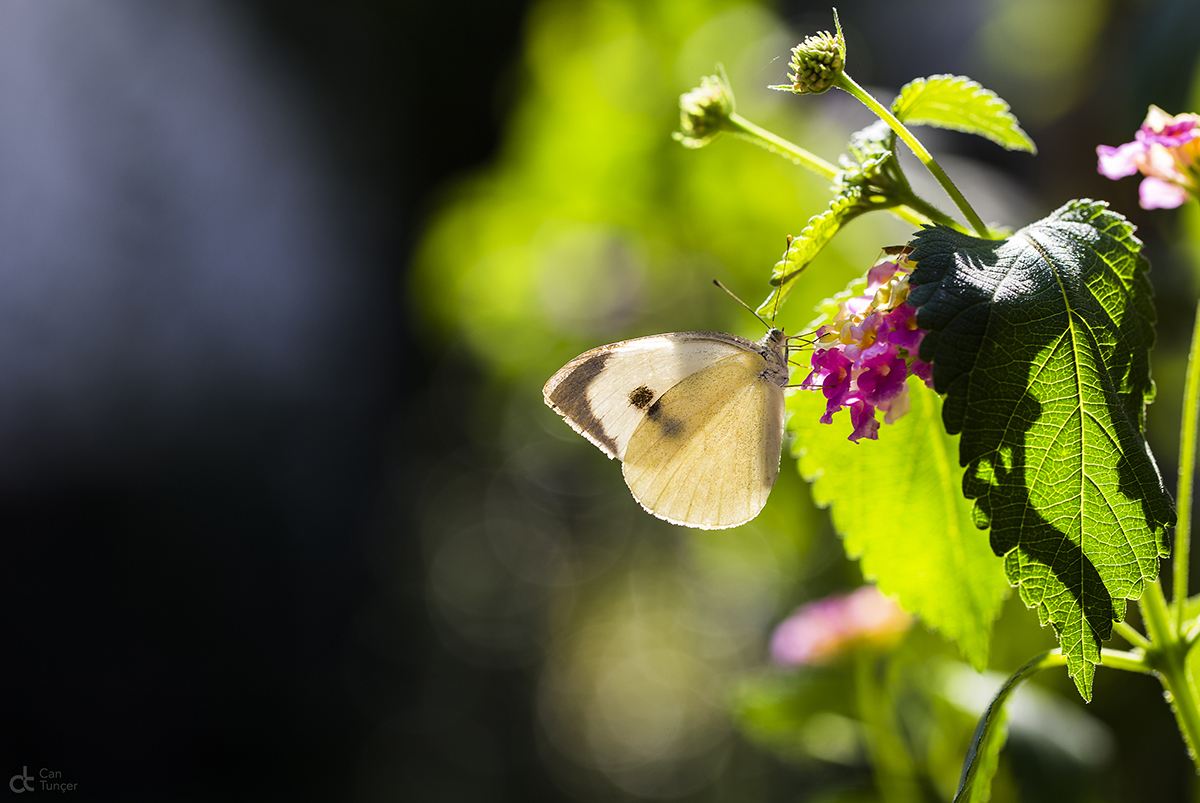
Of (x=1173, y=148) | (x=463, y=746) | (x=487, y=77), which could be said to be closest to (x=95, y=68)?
(x=487, y=77)

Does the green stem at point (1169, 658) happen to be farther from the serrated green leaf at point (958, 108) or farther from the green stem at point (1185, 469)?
the serrated green leaf at point (958, 108)

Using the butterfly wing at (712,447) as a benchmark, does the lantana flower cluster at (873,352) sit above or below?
above

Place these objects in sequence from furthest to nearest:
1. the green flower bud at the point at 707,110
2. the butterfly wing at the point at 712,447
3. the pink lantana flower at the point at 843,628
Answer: the pink lantana flower at the point at 843,628, the butterfly wing at the point at 712,447, the green flower bud at the point at 707,110

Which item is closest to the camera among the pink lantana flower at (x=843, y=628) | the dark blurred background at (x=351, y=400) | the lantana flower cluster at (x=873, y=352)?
the lantana flower cluster at (x=873, y=352)

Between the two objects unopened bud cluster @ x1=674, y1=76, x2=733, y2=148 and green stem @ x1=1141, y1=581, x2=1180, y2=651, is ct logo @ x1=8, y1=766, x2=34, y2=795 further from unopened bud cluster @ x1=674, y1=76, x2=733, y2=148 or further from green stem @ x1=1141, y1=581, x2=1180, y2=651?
green stem @ x1=1141, y1=581, x2=1180, y2=651

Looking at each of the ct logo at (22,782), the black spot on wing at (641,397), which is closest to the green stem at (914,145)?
the black spot on wing at (641,397)

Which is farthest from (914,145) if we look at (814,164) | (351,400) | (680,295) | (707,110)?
(351,400)
